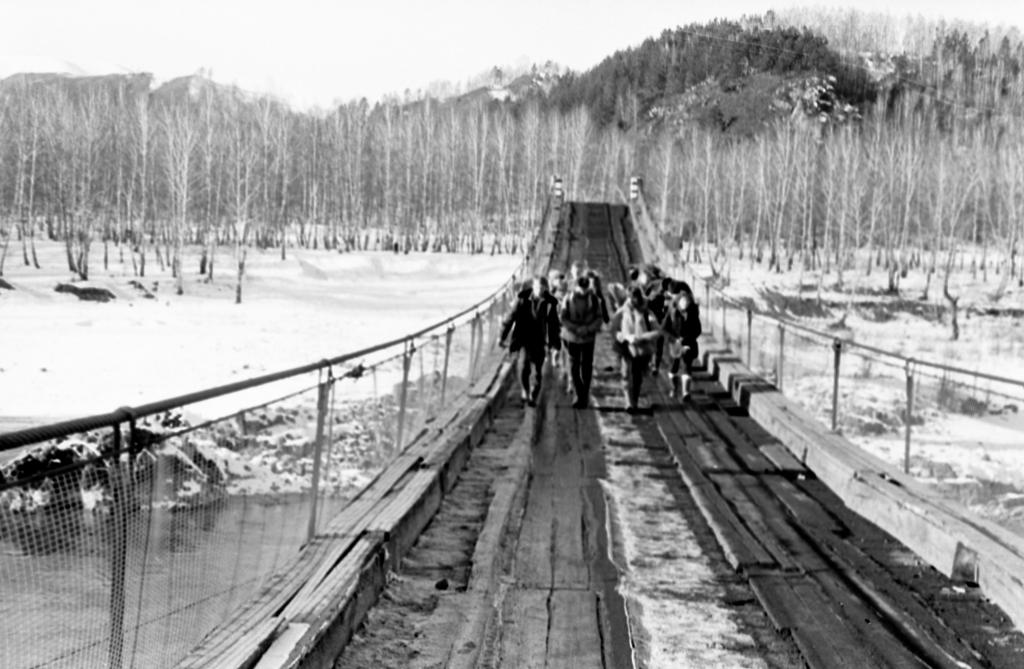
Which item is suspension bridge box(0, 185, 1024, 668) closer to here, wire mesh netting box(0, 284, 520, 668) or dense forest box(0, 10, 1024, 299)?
wire mesh netting box(0, 284, 520, 668)

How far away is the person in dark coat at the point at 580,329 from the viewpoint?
13836mm

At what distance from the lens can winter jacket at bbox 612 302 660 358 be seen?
1369cm

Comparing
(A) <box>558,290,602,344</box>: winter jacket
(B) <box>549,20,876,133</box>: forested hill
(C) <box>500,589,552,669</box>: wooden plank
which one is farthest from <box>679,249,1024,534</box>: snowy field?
(B) <box>549,20,876,133</box>: forested hill

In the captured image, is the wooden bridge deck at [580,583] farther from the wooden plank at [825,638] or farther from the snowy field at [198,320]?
the snowy field at [198,320]

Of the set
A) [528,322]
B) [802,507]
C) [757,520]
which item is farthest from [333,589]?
[528,322]

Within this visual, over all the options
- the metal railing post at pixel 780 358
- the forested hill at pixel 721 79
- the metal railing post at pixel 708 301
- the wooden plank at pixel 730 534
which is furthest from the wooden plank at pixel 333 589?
the forested hill at pixel 721 79

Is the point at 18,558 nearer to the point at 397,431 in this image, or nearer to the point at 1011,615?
the point at 1011,615

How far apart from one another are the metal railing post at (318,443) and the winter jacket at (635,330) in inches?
292

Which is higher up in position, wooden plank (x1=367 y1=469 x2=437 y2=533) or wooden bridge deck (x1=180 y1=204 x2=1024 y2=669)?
wooden plank (x1=367 y1=469 x2=437 y2=533)

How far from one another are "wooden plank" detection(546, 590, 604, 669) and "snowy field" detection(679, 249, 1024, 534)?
447 cm

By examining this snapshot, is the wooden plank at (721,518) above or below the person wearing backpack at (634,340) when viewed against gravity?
below

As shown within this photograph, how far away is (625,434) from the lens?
1232 cm

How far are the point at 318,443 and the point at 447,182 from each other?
267 feet

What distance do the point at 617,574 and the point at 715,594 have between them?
27.4 inches
